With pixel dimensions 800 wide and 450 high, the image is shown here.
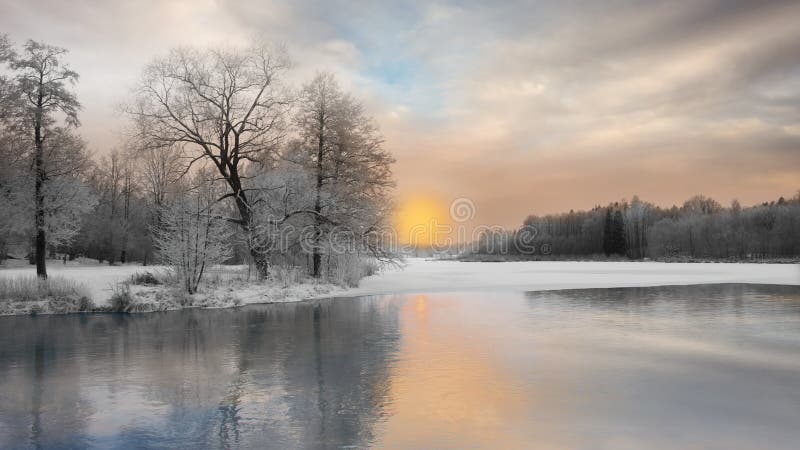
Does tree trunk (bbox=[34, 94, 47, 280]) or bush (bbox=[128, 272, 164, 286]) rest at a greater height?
tree trunk (bbox=[34, 94, 47, 280])

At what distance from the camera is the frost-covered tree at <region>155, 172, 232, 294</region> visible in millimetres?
25062

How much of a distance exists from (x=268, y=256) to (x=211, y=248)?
6503 millimetres

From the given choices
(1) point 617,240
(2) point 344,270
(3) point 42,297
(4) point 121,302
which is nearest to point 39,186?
(3) point 42,297

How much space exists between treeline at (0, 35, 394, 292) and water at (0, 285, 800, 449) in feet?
34.4

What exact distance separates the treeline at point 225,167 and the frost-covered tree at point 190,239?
0.06 metres

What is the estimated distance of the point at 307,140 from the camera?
3462 centimetres

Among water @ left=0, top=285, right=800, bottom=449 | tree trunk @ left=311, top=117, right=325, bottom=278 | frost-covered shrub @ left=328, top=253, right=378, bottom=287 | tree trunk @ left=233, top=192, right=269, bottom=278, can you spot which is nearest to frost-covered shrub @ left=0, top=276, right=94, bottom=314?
water @ left=0, top=285, right=800, bottom=449

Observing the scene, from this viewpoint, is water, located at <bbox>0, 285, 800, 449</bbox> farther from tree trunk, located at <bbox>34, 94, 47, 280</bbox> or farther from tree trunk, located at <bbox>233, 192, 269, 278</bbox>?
tree trunk, located at <bbox>34, 94, 47, 280</bbox>

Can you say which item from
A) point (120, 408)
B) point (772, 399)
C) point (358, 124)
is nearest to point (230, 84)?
point (358, 124)

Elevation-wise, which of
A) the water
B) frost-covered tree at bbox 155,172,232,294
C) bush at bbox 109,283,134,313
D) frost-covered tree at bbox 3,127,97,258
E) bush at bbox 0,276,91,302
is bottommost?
the water

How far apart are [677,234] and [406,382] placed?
121 metres

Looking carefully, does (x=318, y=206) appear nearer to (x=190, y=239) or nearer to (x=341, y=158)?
(x=341, y=158)

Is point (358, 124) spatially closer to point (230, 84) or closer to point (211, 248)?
point (230, 84)

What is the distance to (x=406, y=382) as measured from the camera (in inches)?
412
